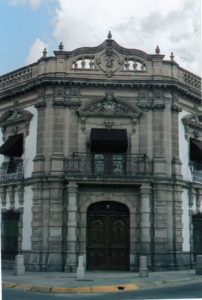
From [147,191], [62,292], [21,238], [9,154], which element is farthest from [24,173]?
[62,292]

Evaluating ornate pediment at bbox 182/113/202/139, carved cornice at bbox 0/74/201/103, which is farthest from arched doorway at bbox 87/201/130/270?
carved cornice at bbox 0/74/201/103

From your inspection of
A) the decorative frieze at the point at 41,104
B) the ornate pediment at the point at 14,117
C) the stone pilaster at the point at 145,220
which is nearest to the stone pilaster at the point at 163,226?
the stone pilaster at the point at 145,220

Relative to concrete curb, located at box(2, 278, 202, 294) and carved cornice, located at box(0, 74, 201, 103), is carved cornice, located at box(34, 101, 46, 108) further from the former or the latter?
concrete curb, located at box(2, 278, 202, 294)

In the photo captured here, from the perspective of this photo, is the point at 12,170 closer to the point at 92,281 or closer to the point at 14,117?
the point at 14,117

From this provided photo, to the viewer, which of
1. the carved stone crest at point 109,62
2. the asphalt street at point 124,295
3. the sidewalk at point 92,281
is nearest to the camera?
the asphalt street at point 124,295

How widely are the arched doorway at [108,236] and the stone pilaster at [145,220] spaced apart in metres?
0.85

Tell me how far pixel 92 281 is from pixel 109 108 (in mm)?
9012

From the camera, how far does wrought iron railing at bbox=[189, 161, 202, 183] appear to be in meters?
23.0

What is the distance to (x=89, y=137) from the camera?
2166 centimetres

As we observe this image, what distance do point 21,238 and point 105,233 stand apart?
4248mm

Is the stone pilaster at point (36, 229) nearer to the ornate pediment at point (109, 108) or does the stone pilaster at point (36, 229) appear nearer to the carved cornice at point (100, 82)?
the ornate pediment at point (109, 108)

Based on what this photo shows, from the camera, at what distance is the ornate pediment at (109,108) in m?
21.8

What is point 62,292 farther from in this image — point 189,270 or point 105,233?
point 189,270

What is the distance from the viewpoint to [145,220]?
20.5 meters
